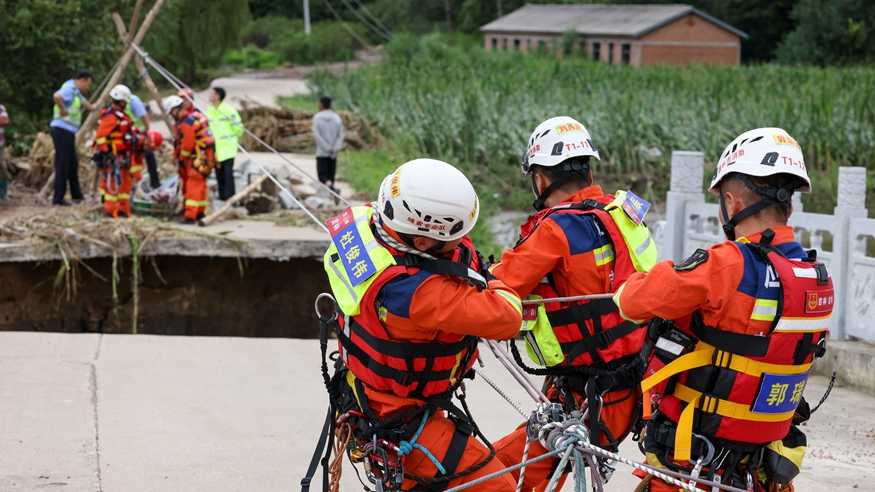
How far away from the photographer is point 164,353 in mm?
9219

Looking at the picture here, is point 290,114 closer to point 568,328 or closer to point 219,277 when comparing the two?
point 219,277

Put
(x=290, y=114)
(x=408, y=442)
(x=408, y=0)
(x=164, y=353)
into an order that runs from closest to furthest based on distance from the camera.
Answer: (x=408, y=442) → (x=164, y=353) → (x=290, y=114) → (x=408, y=0)

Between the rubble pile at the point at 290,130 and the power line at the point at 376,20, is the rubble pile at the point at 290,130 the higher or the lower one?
the higher one

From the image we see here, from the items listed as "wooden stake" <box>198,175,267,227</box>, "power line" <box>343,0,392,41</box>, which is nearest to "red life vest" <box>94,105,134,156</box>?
"wooden stake" <box>198,175,267,227</box>

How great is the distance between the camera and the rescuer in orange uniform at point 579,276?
15.5 ft

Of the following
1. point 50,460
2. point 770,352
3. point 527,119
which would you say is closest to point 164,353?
point 50,460

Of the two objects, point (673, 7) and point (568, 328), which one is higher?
point (568, 328)

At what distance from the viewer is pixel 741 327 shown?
13.0 feet

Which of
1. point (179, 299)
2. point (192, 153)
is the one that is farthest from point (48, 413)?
point (192, 153)

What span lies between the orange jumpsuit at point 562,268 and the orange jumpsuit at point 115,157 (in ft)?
32.1

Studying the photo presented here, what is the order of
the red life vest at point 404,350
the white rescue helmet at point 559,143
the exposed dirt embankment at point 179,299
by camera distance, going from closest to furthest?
the red life vest at point 404,350, the white rescue helmet at point 559,143, the exposed dirt embankment at point 179,299

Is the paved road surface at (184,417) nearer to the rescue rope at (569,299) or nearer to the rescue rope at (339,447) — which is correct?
the rescue rope at (339,447)

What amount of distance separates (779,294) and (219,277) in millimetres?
10515

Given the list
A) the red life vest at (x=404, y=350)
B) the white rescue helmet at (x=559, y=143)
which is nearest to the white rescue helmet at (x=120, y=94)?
the white rescue helmet at (x=559, y=143)
